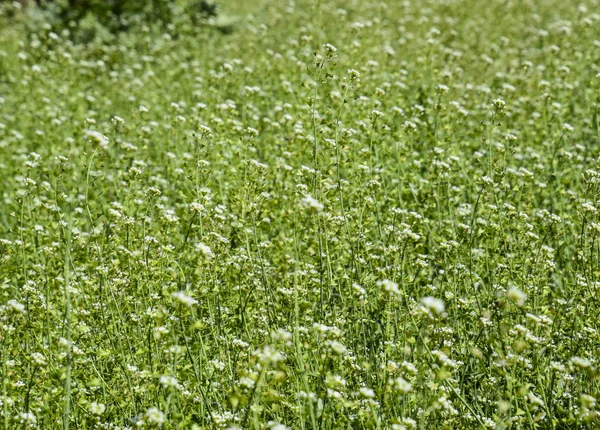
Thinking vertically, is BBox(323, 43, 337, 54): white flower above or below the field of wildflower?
above

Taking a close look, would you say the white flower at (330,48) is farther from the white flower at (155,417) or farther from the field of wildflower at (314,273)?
the white flower at (155,417)

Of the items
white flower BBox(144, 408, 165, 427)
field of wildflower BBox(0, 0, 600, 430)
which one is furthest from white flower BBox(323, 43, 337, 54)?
white flower BBox(144, 408, 165, 427)

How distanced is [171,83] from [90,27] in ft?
10.6

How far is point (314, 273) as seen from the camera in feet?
11.4

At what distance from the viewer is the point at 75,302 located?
357cm

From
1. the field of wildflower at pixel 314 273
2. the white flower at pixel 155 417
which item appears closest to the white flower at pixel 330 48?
the field of wildflower at pixel 314 273

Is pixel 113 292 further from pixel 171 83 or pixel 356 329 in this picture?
pixel 171 83

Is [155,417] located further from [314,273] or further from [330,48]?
[330,48]

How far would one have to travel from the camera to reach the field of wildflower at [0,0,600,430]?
8.92ft

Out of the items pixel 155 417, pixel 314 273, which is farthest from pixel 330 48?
pixel 155 417

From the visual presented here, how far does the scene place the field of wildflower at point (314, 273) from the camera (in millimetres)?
2719

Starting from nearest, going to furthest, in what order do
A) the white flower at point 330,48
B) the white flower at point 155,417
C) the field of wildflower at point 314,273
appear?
the white flower at point 155,417, the field of wildflower at point 314,273, the white flower at point 330,48

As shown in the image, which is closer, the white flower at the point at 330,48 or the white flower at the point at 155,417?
the white flower at the point at 155,417

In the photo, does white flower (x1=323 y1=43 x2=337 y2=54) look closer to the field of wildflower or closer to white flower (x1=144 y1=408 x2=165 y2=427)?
the field of wildflower
